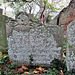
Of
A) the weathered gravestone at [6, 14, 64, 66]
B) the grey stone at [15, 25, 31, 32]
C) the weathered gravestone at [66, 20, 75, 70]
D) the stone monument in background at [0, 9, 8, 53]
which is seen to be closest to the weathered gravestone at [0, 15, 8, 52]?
the stone monument in background at [0, 9, 8, 53]

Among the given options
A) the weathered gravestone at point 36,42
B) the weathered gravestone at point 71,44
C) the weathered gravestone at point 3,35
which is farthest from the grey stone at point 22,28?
the weathered gravestone at point 3,35

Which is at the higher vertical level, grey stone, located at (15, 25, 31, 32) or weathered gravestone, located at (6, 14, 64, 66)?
grey stone, located at (15, 25, 31, 32)

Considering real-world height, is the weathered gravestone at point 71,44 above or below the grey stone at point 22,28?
below

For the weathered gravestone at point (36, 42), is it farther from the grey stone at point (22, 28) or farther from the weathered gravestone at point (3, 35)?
the weathered gravestone at point (3, 35)

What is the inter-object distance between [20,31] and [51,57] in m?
1.25

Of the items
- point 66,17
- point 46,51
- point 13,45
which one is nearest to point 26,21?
point 13,45

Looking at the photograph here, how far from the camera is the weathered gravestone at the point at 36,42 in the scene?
2.33 m

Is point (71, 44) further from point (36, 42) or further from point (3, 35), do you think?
point (3, 35)

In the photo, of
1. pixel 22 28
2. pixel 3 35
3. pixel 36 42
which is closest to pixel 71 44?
pixel 36 42

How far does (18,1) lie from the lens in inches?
456

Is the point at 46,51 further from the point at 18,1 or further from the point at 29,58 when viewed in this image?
the point at 18,1

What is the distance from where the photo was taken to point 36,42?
94.0 inches

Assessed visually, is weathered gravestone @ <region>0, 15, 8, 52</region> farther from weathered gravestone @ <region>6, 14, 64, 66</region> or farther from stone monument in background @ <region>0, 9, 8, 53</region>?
weathered gravestone @ <region>6, 14, 64, 66</region>

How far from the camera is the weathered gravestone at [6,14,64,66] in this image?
2326 mm
